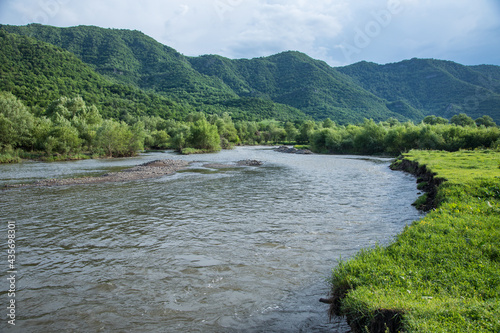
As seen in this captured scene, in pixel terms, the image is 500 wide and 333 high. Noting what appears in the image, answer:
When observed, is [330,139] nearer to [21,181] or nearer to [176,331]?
[21,181]

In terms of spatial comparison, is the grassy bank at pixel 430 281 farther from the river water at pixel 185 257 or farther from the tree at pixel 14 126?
the tree at pixel 14 126

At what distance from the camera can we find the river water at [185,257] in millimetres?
6891

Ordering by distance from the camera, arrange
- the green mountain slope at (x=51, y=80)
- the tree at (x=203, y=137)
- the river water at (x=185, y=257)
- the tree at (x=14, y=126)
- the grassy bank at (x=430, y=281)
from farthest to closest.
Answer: the green mountain slope at (x=51, y=80), the tree at (x=203, y=137), the tree at (x=14, y=126), the river water at (x=185, y=257), the grassy bank at (x=430, y=281)

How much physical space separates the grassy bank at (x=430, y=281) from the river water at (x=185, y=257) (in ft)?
3.80

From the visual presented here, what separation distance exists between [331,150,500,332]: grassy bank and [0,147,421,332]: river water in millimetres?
1157

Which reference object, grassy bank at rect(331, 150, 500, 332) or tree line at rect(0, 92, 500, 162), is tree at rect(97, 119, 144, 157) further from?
grassy bank at rect(331, 150, 500, 332)

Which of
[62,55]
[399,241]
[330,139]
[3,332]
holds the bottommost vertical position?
[3,332]

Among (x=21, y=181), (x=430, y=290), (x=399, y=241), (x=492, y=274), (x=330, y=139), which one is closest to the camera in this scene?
(x=430, y=290)

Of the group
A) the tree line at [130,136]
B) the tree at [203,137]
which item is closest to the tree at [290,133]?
the tree line at [130,136]

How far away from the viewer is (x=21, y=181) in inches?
1148

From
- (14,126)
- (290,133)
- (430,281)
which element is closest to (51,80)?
(14,126)

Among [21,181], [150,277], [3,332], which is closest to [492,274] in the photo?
[150,277]

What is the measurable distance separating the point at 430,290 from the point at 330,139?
286ft

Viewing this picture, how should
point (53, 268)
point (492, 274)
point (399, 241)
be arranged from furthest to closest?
point (53, 268) < point (399, 241) < point (492, 274)
